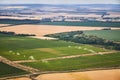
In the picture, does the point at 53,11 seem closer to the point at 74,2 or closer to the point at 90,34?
the point at 74,2

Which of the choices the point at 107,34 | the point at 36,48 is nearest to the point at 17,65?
the point at 36,48

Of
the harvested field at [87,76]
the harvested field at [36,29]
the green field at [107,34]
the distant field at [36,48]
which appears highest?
the harvested field at [36,29]

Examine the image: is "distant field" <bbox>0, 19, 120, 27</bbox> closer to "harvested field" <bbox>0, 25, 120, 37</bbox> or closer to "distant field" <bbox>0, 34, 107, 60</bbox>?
"harvested field" <bbox>0, 25, 120, 37</bbox>

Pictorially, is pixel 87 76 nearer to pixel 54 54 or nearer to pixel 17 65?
pixel 54 54

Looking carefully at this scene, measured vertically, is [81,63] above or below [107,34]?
below

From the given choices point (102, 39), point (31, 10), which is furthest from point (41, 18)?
point (102, 39)

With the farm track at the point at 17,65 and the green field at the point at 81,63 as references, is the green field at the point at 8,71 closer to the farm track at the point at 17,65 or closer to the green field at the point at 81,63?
the farm track at the point at 17,65

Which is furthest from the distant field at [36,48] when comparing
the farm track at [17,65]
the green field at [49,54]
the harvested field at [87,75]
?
the harvested field at [87,75]
